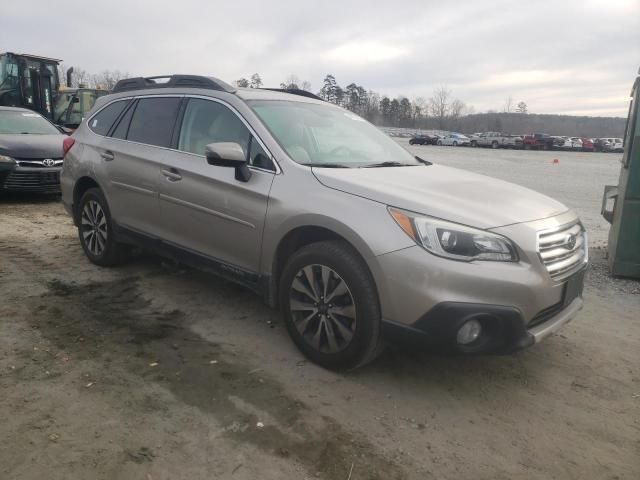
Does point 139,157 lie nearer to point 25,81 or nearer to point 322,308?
point 322,308

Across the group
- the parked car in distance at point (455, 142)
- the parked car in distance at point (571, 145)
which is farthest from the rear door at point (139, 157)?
the parked car in distance at point (571, 145)

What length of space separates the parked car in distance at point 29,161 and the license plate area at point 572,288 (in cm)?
834

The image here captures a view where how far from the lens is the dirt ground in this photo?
2471 mm

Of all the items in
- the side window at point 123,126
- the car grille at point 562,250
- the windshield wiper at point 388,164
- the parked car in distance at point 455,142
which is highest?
the parked car in distance at point 455,142

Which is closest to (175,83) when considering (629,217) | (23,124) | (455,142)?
(629,217)

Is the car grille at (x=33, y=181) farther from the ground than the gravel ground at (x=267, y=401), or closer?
farther from the ground

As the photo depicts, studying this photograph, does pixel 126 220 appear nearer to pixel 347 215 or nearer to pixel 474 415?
pixel 347 215

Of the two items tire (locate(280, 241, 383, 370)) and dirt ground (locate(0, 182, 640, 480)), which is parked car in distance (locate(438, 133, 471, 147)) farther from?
tire (locate(280, 241, 383, 370))

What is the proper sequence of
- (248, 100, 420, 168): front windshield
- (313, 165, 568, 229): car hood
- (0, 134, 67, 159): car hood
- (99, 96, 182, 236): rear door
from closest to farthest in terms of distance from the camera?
(313, 165, 568, 229): car hood
(248, 100, 420, 168): front windshield
(99, 96, 182, 236): rear door
(0, 134, 67, 159): car hood

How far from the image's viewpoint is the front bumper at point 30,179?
8.47 m

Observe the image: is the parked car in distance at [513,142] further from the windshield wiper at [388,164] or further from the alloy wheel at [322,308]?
the alloy wheel at [322,308]

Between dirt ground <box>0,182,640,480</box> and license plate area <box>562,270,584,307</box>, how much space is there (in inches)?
21.3

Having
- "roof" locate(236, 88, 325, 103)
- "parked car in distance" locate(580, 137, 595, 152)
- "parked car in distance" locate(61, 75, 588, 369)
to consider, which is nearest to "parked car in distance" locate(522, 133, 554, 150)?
"parked car in distance" locate(580, 137, 595, 152)

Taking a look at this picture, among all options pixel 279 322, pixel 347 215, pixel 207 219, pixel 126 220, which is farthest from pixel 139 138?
pixel 347 215
